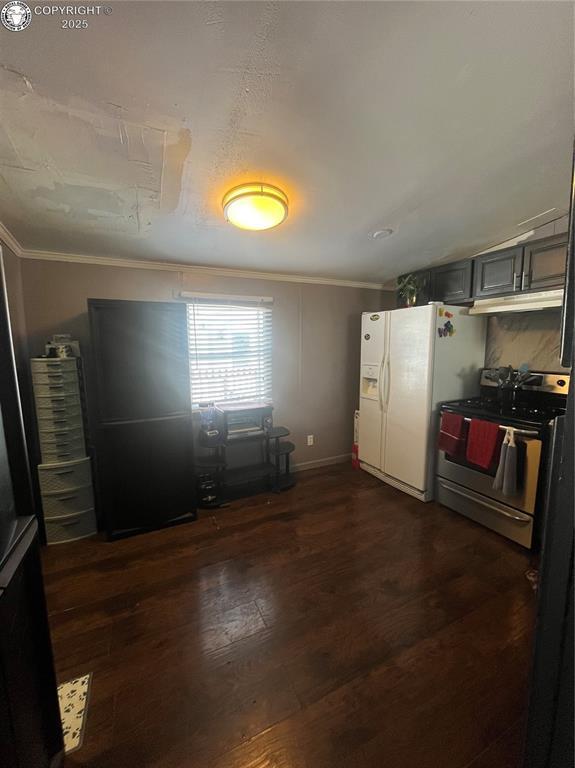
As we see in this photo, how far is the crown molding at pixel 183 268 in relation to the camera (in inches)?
95.0

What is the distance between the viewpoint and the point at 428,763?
3.51ft

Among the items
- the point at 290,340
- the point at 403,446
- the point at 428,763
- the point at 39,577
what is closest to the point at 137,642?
the point at 39,577

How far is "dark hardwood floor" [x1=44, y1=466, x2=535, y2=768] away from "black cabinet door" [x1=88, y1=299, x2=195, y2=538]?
0.25m

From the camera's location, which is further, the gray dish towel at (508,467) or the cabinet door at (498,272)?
the cabinet door at (498,272)

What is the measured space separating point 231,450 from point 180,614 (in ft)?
5.58

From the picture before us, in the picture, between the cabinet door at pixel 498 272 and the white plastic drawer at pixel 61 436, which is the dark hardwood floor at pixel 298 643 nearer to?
the white plastic drawer at pixel 61 436

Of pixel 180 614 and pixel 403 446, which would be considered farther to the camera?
pixel 403 446

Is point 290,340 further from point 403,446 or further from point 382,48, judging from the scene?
point 382,48

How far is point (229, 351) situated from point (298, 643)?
95.1 inches

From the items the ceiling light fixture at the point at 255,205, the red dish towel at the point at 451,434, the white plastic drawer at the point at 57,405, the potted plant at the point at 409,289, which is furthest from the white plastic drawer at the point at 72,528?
the potted plant at the point at 409,289

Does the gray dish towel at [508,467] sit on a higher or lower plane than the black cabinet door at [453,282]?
lower

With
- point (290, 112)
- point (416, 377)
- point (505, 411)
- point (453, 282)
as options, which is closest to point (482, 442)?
point (505, 411)

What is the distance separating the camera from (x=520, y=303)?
7.81 feet

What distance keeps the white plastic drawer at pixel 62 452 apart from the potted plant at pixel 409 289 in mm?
3333
